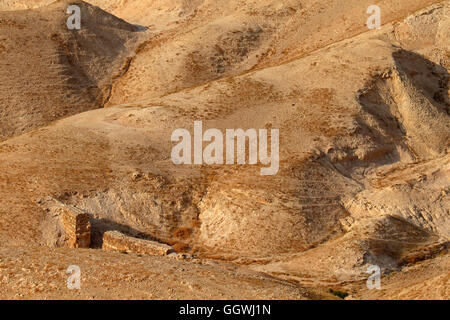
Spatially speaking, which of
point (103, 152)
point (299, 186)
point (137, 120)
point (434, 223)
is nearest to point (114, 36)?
point (137, 120)

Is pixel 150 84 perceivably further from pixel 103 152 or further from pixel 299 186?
pixel 299 186

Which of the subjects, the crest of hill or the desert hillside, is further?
the crest of hill

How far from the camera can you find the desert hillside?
71.5 ft

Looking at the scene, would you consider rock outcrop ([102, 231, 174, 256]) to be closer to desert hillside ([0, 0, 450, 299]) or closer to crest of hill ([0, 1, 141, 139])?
desert hillside ([0, 0, 450, 299])

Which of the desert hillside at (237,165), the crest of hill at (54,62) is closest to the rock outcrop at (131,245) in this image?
the desert hillside at (237,165)

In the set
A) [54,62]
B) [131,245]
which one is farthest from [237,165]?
[54,62]

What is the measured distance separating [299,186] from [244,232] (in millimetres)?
3561

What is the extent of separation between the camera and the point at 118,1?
62.0m

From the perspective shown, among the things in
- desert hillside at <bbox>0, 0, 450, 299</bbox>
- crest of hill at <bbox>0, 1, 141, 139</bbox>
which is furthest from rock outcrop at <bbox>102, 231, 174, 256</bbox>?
crest of hill at <bbox>0, 1, 141, 139</bbox>

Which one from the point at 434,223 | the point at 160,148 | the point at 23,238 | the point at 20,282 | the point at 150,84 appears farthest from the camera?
the point at 150,84

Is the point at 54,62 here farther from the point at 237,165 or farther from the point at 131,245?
the point at 131,245

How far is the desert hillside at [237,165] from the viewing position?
21797 millimetres

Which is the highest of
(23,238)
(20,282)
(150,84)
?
(150,84)

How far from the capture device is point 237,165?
99.1 ft
